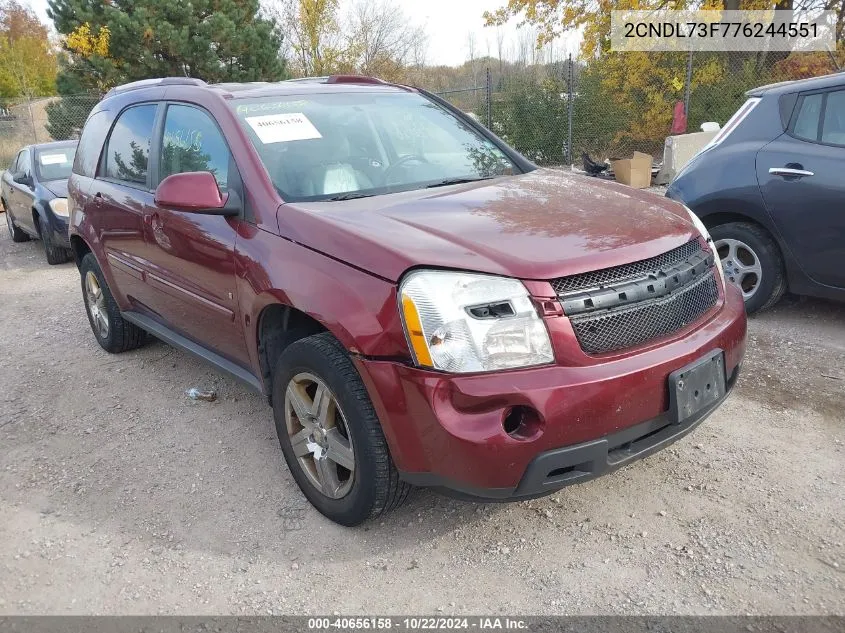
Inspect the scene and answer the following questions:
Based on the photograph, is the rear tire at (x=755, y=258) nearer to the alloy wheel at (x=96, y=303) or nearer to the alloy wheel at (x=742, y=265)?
the alloy wheel at (x=742, y=265)

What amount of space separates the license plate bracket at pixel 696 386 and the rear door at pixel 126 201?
115 inches

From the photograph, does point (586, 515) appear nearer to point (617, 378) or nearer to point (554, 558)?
point (554, 558)

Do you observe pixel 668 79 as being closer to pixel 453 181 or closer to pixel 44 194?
pixel 44 194

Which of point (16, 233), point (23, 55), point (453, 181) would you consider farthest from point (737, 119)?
point (23, 55)

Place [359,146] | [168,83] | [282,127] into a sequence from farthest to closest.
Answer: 1. [168,83]
2. [359,146]
3. [282,127]

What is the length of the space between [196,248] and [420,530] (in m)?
1.73

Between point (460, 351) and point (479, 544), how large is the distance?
926 millimetres

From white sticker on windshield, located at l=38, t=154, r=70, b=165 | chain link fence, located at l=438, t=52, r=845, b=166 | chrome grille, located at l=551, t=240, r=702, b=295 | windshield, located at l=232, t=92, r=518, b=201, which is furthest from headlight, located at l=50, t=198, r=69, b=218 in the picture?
chain link fence, located at l=438, t=52, r=845, b=166

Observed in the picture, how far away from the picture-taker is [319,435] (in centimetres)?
276

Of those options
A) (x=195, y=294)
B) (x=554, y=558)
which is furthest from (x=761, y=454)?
(x=195, y=294)

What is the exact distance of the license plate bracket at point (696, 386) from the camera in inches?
93.8

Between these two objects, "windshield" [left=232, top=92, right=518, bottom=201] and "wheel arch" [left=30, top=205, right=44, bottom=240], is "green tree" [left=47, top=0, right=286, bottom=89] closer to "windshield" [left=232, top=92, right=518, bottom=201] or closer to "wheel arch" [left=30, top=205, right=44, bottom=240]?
"wheel arch" [left=30, top=205, right=44, bottom=240]

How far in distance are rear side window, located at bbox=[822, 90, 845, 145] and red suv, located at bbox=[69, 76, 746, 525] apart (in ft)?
6.54

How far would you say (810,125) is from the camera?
175 inches
